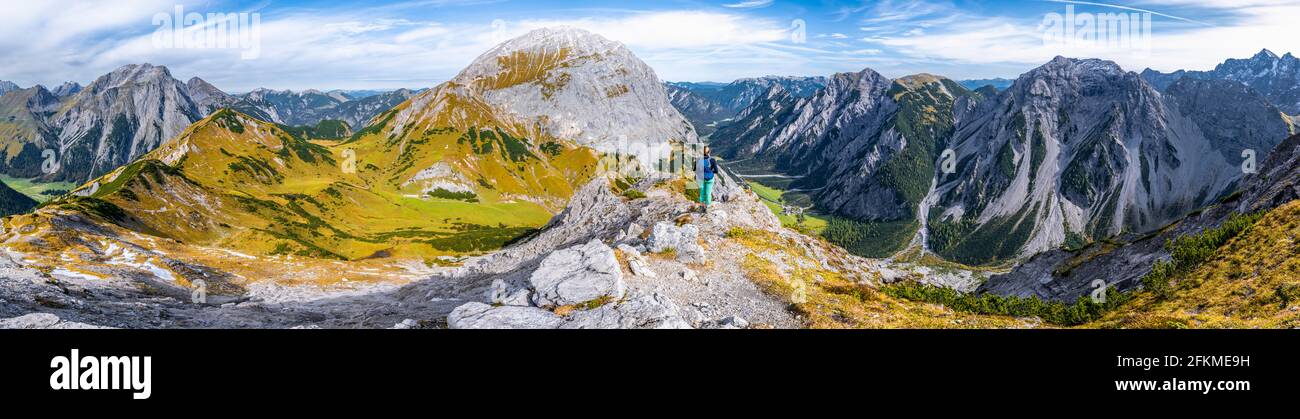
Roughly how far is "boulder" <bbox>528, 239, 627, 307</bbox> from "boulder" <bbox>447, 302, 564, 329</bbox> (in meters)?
2.64

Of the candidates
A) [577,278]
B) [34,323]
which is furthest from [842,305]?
[34,323]

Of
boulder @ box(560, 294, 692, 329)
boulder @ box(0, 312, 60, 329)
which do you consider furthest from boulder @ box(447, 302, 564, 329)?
boulder @ box(0, 312, 60, 329)

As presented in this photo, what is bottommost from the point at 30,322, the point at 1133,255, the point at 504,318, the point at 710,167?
the point at 1133,255

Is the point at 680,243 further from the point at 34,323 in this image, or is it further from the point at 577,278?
the point at 34,323

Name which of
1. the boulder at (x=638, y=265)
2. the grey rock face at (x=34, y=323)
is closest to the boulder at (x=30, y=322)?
the grey rock face at (x=34, y=323)

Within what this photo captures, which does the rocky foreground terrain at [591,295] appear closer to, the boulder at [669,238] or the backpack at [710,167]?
the boulder at [669,238]

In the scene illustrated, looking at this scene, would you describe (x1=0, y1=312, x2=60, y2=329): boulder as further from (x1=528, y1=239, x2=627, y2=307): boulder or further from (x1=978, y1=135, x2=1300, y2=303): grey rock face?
(x1=978, y1=135, x2=1300, y2=303): grey rock face

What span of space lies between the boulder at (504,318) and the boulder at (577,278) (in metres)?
2.64

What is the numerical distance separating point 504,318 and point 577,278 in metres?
7.62

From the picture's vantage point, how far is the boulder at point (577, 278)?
3862cm

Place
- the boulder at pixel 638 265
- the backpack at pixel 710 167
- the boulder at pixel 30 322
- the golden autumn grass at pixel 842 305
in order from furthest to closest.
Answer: the backpack at pixel 710 167
the boulder at pixel 638 265
the golden autumn grass at pixel 842 305
the boulder at pixel 30 322

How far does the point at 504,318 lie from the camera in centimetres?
3397

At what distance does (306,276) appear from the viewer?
118 metres
